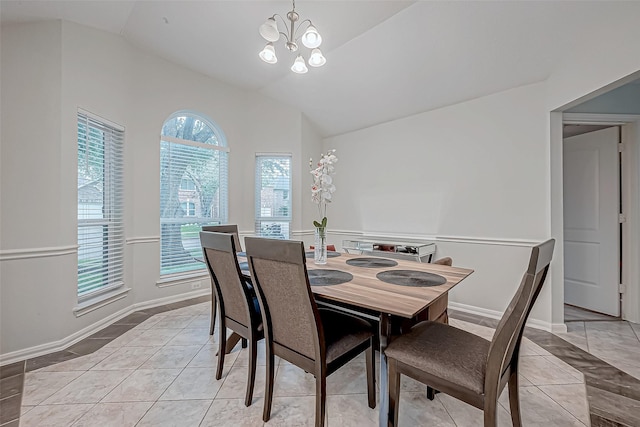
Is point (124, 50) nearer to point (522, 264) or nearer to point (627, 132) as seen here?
point (522, 264)

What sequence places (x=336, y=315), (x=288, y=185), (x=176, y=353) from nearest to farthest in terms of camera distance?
(x=336, y=315), (x=176, y=353), (x=288, y=185)

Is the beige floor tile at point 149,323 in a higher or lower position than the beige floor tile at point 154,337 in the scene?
higher

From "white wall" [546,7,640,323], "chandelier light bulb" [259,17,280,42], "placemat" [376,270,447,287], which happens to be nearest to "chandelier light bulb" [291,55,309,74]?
"chandelier light bulb" [259,17,280,42]

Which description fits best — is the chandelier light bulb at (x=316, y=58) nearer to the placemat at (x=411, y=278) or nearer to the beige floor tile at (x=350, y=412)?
the placemat at (x=411, y=278)

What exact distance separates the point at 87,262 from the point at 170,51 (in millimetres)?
2538

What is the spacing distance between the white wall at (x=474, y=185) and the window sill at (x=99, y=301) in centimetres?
324

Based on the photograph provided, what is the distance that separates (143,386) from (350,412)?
140 centimetres

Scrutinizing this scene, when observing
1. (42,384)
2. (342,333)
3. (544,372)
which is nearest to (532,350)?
(544,372)

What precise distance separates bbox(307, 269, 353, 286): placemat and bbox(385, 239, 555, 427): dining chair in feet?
1.50

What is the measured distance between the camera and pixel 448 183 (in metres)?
3.35

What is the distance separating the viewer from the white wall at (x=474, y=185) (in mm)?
2775

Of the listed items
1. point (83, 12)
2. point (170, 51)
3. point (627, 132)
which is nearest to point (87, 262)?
point (83, 12)

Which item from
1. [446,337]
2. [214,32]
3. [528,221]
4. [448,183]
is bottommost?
[446,337]

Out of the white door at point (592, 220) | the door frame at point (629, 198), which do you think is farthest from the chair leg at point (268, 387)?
the white door at point (592, 220)
